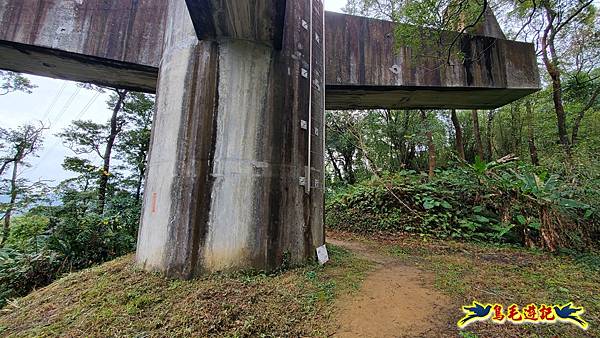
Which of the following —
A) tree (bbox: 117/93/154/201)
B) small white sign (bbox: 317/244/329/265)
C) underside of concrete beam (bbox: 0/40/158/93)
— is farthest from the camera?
tree (bbox: 117/93/154/201)

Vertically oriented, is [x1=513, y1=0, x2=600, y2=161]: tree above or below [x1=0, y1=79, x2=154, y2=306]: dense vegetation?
above

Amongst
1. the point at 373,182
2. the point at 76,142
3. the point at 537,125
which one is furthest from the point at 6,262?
the point at 537,125

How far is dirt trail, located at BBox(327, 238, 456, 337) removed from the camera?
235 cm

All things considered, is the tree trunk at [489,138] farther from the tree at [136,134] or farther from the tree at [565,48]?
the tree at [136,134]

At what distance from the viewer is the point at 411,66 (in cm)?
616

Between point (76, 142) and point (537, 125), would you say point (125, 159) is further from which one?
point (537, 125)

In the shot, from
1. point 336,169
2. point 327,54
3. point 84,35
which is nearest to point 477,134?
point 336,169

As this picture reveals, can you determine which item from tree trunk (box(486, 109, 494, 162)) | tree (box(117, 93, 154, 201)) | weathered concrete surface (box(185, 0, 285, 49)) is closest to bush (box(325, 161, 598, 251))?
weathered concrete surface (box(185, 0, 285, 49))

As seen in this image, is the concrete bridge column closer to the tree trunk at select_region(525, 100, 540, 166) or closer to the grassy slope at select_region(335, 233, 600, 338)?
the grassy slope at select_region(335, 233, 600, 338)

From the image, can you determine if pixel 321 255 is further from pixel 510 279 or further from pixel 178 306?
pixel 510 279

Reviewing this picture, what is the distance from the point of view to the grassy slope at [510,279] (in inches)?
90.6

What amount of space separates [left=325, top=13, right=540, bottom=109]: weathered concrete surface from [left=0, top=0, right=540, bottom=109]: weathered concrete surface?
23 millimetres

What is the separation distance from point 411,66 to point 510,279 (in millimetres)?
4687

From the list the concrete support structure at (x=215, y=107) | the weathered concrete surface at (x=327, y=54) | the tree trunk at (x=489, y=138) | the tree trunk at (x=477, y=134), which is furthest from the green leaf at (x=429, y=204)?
the tree trunk at (x=489, y=138)
